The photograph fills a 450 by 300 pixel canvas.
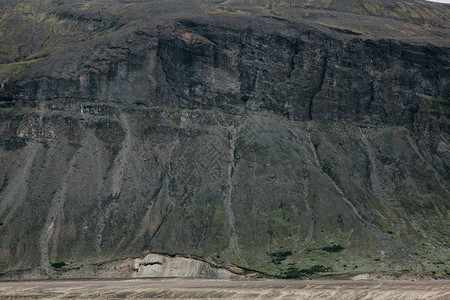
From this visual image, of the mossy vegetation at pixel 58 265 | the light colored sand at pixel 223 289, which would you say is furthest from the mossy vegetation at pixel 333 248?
the mossy vegetation at pixel 58 265

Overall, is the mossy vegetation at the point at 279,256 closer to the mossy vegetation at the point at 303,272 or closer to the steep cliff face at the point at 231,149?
the steep cliff face at the point at 231,149

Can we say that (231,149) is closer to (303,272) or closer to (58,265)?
(303,272)

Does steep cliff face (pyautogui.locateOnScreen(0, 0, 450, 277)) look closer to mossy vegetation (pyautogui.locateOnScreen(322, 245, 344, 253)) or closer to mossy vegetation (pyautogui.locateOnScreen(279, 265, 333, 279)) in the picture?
mossy vegetation (pyautogui.locateOnScreen(322, 245, 344, 253))

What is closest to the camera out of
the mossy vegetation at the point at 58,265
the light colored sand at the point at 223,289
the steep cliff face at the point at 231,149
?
the light colored sand at the point at 223,289

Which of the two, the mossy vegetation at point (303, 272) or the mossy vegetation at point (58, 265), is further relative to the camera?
the mossy vegetation at point (58, 265)

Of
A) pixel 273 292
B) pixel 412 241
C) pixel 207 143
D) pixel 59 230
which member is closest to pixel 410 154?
pixel 412 241

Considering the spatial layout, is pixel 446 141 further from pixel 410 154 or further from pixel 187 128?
pixel 187 128
